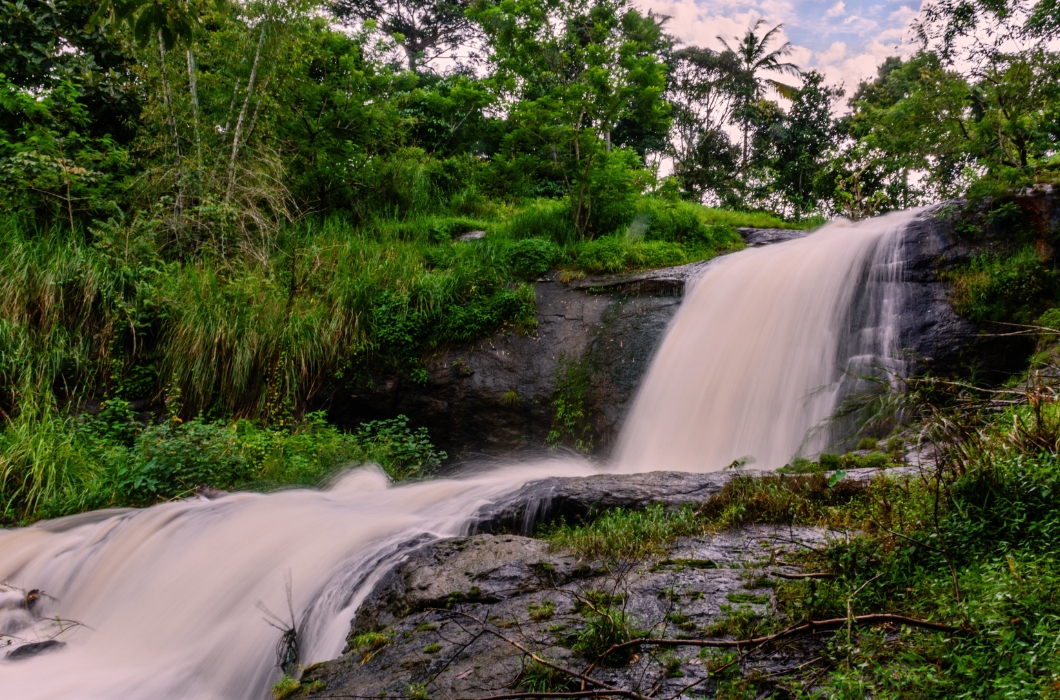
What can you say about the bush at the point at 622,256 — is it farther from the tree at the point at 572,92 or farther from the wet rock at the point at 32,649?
the wet rock at the point at 32,649

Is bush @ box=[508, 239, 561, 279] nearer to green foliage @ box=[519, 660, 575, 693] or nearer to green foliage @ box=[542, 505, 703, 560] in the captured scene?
green foliage @ box=[542, 505, 703, 560]

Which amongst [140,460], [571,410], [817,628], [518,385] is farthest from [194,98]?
[817,628]

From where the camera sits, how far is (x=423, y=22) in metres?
26.2

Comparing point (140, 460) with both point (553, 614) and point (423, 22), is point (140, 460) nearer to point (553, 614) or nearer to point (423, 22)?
point (553, 614)

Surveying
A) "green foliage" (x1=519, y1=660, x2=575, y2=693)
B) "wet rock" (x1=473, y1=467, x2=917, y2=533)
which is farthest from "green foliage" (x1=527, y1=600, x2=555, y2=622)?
"wet rock" (x1=473, y1=467, x2=917, y2=533)

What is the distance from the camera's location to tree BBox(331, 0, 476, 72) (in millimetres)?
25016

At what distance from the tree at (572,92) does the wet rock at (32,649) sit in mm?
8587

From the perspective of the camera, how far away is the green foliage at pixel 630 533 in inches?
135

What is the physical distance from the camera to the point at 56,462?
19.1ft

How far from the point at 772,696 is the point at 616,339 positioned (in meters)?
6.70

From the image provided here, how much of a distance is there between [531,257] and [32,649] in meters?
7.42

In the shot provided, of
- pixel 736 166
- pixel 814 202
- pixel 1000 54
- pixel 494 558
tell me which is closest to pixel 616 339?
pixel 494 558

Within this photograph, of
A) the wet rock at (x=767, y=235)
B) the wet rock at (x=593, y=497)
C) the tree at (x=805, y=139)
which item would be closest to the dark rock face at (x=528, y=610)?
the wet rock at (x=593, y=497)

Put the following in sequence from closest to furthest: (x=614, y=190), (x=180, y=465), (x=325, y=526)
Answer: (x=325, y=526) < (x=180, y=465) < (x=614, y=190)
